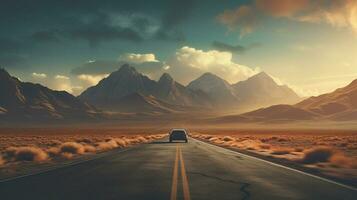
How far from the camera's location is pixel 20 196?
11.7 meters

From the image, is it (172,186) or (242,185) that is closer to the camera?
(172,186)

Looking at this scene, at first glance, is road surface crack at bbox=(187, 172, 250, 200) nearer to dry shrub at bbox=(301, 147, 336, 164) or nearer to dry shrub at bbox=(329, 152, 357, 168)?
dry shrub at bbox=(329, 152, 357, 168)

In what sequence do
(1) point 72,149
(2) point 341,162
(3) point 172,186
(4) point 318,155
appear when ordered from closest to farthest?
(3) point 172,186
(2) point 341,162
(4) point 318,155
(1) point 72,149

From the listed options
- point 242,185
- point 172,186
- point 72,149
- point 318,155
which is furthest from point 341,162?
point 72,149

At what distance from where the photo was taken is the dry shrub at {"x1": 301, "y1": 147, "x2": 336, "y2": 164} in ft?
86.0

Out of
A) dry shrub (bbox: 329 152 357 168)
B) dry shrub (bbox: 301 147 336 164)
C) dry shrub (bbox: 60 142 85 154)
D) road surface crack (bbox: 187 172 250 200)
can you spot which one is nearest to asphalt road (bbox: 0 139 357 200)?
road surface crack (bbox: 187 172 250 200)

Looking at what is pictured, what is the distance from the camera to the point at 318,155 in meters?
26.8

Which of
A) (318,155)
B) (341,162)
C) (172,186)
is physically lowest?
(172,186)

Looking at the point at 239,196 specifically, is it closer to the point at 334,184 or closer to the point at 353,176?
the point at 334,184

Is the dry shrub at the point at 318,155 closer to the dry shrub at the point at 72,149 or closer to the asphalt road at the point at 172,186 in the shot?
the asphalt road at the point at 172,186

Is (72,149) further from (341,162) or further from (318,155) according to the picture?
(341,162)

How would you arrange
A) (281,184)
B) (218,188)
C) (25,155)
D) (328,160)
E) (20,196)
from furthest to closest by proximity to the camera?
1. (25,155)
2. (328,160)
3. (281,184)
4. (218,188)
5. (20,196)

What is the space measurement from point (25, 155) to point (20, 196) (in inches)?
680

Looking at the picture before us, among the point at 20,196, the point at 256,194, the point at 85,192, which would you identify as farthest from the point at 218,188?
the point at 20,196
